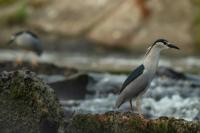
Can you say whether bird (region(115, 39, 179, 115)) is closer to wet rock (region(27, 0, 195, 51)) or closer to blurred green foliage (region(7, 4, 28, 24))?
wet rock (region(27, 0, 195, 51))

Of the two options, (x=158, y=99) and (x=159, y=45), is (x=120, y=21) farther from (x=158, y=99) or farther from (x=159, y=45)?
(x=159, y=45)

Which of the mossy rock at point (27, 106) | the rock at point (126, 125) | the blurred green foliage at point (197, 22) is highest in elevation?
the blurred green foliage at point (197, 22)

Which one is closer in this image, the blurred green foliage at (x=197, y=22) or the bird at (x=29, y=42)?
the bird at (x=29, y=42)

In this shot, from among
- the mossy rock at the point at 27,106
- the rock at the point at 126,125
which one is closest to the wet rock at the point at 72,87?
the mossy rock at the point at 27,106

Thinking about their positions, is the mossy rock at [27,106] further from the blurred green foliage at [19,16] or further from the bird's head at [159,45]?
the blurred green foliage at [19,16]

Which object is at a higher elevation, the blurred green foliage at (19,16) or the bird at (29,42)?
the blurred green foliage at (19,16)

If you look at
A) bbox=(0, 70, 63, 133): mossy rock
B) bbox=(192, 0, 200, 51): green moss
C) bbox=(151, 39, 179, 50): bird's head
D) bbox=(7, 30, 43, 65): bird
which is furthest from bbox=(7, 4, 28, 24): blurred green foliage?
bbox=(0, 70, 63, 133): mossy rock

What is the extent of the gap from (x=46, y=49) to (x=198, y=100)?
627 inches

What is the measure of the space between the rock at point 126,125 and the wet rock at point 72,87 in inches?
204

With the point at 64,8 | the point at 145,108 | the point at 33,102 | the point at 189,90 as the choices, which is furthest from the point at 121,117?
the point at 64,8

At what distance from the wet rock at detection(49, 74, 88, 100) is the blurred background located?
767 cm

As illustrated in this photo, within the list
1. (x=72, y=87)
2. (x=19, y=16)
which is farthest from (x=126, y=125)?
(x=19, y=16)

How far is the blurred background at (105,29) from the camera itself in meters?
25.3

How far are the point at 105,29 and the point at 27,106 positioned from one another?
2061 centimetres
